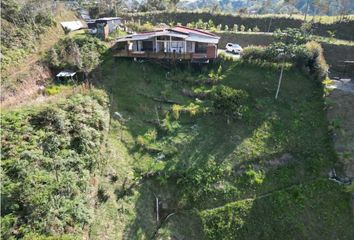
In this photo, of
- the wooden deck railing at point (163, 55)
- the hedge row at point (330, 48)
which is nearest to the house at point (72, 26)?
the wooden deck railing at point (163, 55)

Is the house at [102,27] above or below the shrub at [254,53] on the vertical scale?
above

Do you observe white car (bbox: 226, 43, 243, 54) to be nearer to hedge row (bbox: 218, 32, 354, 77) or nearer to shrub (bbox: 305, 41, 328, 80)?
hedge row (bbox: 218, 32, 354, 77)

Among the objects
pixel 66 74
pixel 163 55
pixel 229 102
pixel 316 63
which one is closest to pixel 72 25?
pixel 66 74

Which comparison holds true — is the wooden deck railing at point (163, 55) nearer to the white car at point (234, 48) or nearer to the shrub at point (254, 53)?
the shrub at point (254, 53)

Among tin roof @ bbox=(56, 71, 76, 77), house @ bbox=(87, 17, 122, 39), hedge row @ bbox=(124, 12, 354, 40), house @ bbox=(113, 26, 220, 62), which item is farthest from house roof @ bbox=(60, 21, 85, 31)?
tin roof @ bbox=(56, 71, 76, 77)

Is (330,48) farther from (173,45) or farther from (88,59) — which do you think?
(88,59)

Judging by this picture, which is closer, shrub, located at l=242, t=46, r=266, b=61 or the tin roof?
the tin roof

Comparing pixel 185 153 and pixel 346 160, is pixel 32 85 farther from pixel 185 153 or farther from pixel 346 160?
pixel 346 160

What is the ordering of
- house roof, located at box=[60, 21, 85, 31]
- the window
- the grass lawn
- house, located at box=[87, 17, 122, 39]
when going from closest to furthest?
the grass lawn < the window < house, located at box=[87, 17, 122, 39] < house roof, located at box=[60, 21, 85, 31]

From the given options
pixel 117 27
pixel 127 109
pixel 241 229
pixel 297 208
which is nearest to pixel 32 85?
pixel 127 109
